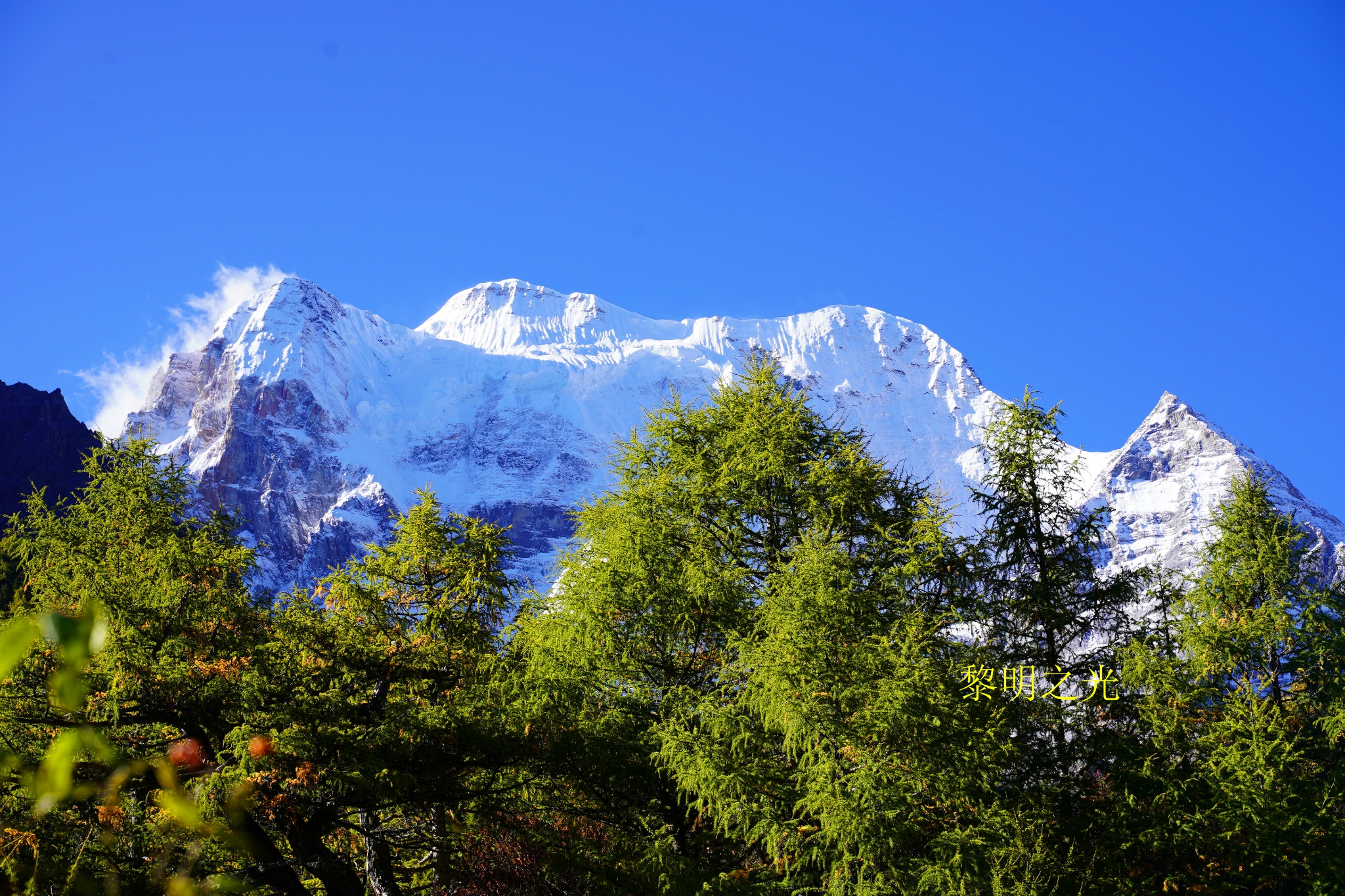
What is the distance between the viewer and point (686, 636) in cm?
1052

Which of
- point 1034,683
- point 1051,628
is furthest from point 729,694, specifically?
point 1051,628

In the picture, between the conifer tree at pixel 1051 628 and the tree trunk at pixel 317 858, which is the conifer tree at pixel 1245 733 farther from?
the tree trunk at pixel 317 858

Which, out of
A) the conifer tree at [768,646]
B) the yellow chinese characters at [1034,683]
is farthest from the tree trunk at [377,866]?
the yellow chinese characters at [1034,683]

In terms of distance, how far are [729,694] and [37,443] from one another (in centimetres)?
7647

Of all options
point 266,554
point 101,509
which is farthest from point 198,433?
point 101,509

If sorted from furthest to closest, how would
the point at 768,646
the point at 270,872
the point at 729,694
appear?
the point at 729,694
the point at 270,872
the point at 768,646

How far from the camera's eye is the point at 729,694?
990 cm

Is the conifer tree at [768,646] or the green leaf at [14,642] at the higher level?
the conifer tree at [768,646]

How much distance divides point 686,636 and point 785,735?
99.1 inches

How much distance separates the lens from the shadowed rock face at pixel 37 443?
62.1 m

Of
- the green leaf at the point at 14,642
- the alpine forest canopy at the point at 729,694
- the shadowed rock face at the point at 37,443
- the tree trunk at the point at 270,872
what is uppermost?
the shadowed rock face at the point at 37,443

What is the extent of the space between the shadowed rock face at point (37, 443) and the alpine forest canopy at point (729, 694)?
6063 cm

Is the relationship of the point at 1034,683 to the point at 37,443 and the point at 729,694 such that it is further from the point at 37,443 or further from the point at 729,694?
the point at 37,443

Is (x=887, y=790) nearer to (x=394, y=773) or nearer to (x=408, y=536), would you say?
(x=394, y=773)
